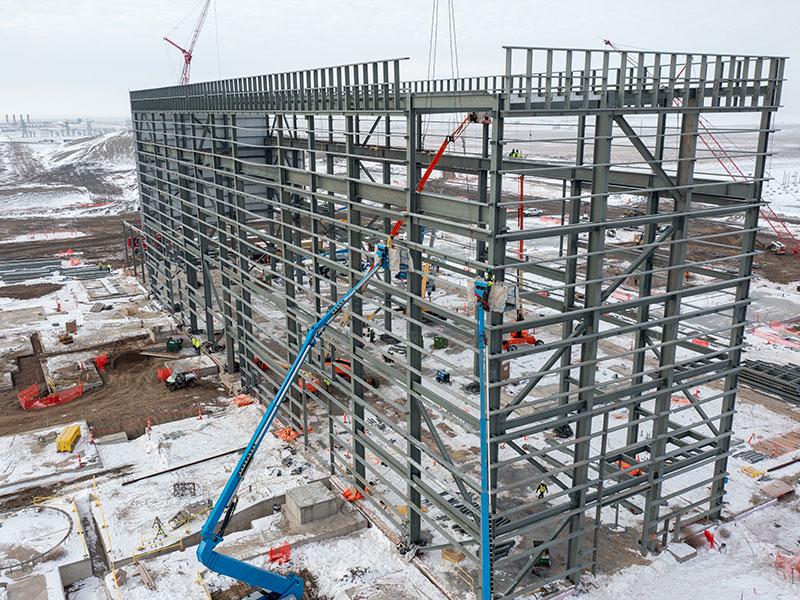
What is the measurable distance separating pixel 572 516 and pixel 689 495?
21.2 ft

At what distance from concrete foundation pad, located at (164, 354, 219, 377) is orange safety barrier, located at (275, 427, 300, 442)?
7.90m

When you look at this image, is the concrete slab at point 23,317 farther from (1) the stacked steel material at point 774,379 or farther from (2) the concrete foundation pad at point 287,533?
(1) the stacked steel material at point 774,379

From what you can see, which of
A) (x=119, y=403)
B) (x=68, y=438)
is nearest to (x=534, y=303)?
(x=68, y=438)

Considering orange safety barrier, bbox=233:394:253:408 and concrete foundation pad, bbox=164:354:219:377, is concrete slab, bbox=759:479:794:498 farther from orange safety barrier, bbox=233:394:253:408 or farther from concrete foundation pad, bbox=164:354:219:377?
concrete foundation pad, bbox=164:354:219:377

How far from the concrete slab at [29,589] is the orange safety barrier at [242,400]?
39.2 ft

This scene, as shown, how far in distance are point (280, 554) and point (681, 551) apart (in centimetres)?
1128

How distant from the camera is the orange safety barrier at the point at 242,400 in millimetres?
27997

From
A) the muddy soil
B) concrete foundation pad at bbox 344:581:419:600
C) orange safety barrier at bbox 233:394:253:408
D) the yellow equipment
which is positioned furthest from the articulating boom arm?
the muddy soil

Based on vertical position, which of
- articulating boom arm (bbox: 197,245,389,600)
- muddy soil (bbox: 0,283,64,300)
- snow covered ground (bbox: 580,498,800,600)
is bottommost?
muddy soil (bbox: 0,283,64,300)

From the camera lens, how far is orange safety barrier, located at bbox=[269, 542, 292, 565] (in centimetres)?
1766

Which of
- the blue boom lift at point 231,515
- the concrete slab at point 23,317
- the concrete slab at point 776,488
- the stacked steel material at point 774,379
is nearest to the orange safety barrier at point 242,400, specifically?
the blue boom lift at point 231,515

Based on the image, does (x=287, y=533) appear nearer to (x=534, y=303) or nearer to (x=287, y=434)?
(x=287, y=434)

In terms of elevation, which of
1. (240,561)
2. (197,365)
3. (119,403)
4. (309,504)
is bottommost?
(119,403)

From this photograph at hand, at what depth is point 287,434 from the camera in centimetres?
2467
